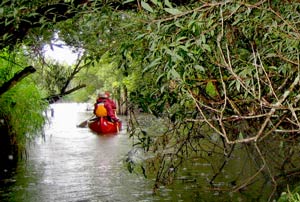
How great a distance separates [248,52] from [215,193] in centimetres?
360

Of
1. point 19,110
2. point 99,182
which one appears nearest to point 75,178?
point 99,182

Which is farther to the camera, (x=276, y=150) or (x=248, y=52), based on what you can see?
(x=276, y=150)

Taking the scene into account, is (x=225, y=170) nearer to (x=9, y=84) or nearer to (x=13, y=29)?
(x=9, y=84)

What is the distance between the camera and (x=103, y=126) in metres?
17.9

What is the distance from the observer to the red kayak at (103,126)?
58.1 feet

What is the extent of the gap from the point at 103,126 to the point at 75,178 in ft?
31.0

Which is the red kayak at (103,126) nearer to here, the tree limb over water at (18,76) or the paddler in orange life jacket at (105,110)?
the paddler in orange life jacket at (105,110)

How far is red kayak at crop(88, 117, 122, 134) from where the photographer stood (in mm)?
17719

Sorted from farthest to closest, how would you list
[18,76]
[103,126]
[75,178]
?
[103,126]
[75,178]
[18,76]

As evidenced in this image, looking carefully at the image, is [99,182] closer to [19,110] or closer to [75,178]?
[75,178]

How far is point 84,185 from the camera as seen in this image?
785 cm

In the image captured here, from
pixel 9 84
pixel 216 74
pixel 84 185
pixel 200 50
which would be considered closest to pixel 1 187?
pixel 84 185

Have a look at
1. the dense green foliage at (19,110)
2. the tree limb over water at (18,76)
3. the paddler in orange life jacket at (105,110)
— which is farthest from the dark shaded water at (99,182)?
the paddler in orange life jacket at (105,110)

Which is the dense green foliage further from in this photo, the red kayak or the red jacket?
the red jacket
